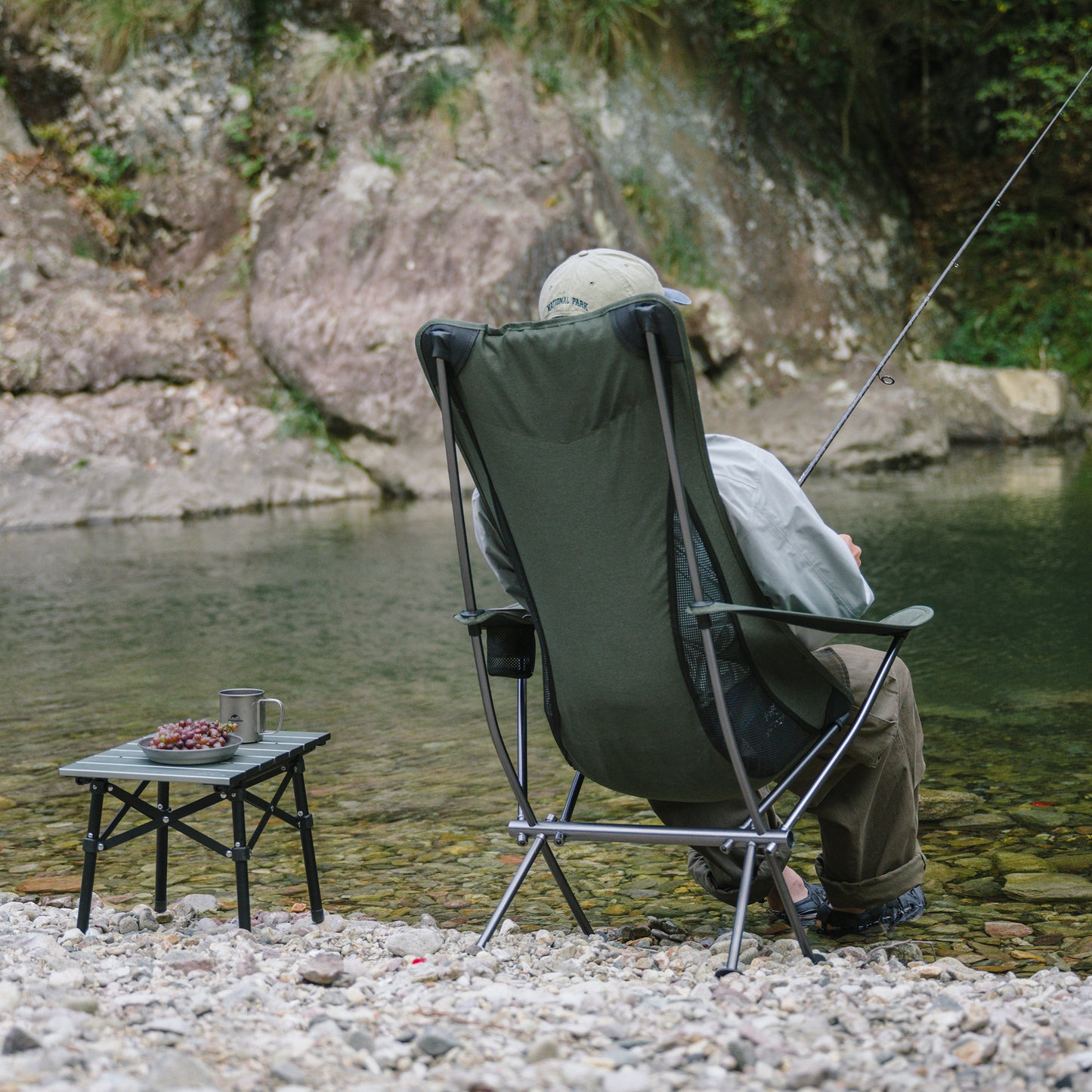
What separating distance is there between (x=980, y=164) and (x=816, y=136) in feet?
10.4

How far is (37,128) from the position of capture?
14.5m

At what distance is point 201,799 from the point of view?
267cm

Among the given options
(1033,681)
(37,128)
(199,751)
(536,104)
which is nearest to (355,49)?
(536,104)

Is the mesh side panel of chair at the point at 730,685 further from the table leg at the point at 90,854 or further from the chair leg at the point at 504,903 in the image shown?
the table leg at the point at 90,854

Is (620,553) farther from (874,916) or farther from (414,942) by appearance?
(874,916)

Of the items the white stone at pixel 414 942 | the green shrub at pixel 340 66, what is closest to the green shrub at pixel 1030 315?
the green shrub at pixel 340 66

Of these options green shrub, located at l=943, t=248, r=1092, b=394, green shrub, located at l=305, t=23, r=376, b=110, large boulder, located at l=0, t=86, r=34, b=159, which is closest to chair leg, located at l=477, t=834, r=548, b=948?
green shrub, located at l=305, t=23, r=376, b=110

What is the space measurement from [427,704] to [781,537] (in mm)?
2848

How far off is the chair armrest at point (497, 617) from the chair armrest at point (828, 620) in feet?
1.46

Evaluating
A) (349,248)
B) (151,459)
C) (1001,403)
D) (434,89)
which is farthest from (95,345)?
(1001,403)

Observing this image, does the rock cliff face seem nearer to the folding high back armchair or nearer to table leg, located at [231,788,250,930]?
table leg, located at [231,788,250,930]

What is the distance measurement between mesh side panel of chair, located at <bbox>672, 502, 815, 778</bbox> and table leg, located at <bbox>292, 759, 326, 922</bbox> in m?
0.92

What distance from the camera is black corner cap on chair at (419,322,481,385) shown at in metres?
2.23

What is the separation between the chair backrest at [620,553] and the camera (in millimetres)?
2166
